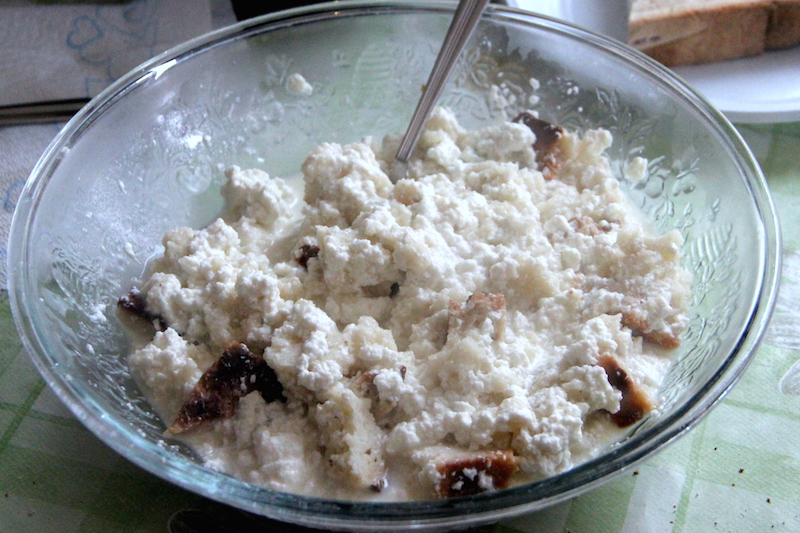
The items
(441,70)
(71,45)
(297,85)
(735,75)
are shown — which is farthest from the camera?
(71,45)

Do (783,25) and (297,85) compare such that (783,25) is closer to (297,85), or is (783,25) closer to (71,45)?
(297,85)

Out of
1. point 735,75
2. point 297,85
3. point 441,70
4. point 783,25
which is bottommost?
point 297,85

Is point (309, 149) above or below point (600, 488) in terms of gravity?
above

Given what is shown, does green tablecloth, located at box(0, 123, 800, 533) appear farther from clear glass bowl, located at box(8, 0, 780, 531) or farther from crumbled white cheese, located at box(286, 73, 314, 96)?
crumbled white cheese, located at box(286, 73, 314, 96)

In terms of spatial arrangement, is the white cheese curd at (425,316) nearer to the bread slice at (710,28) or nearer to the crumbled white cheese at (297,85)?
the crumbled white cheese at (297,85)

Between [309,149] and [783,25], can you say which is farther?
[783,25]

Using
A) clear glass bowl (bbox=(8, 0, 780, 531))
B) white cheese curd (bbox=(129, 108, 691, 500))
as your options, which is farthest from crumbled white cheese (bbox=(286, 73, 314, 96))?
white cheese curd (bbox=(129, 108, 691, 500))

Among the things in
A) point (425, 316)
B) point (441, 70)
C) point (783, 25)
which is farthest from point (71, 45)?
point (783, 25)

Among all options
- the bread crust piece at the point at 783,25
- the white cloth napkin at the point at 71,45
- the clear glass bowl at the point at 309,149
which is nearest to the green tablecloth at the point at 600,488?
the clear glass bowl at the point at 309,149
